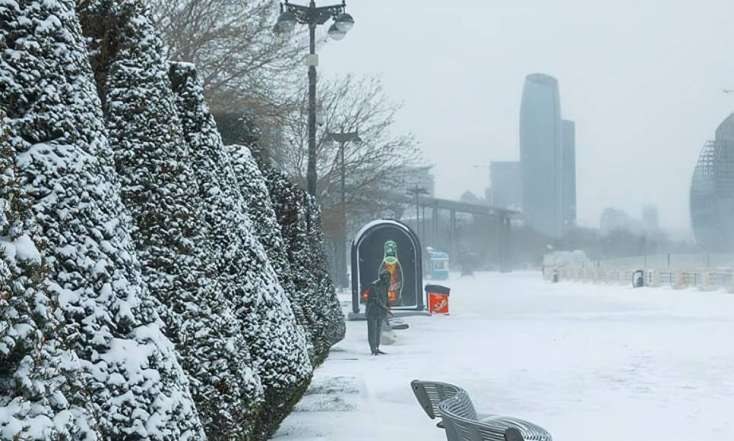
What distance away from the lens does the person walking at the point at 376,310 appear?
17266 millimetres

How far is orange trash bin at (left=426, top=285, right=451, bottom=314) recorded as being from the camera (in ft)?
98.4

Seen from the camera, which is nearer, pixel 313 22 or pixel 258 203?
pixel 258 203

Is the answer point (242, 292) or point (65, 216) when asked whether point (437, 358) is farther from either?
point (65, 216)

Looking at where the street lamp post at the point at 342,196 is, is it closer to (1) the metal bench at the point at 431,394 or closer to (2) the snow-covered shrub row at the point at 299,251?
(2) the snow-covered shrub row at the point at 299,251

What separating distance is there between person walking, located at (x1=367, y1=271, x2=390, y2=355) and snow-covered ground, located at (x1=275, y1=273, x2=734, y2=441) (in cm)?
31

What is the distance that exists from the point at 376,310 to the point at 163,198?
12503mm

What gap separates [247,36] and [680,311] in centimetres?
1659

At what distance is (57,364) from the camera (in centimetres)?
270

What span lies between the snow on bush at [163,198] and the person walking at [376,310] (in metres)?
11.8

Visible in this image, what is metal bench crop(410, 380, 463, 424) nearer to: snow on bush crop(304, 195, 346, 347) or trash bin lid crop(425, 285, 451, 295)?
snow on bush crop(304, 195, 346, 347)

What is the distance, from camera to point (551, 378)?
44.8ft

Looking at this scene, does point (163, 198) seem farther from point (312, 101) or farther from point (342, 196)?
point (342, 196)

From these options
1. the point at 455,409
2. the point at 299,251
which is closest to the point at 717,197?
the point at 299,251

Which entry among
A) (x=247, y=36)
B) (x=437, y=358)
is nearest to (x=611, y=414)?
(x=437, y=358)
